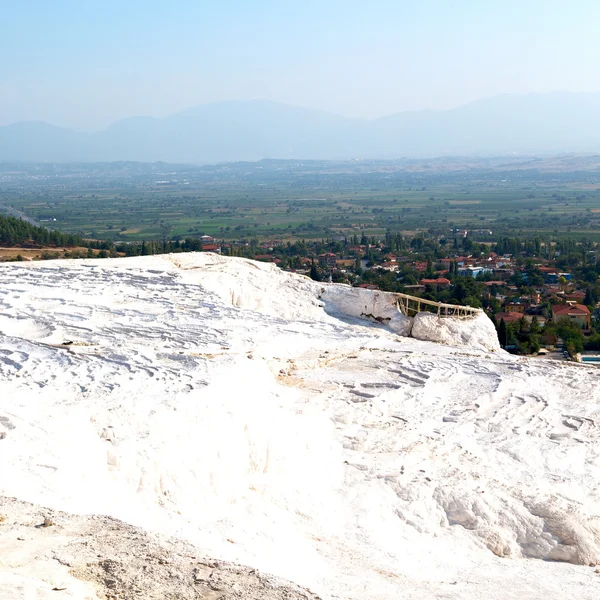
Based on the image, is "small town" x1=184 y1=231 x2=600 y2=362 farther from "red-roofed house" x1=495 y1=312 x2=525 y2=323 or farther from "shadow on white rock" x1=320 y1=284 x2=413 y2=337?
Result: "shadow on white rock" x1=320 y1=284 x2=413 y2=337

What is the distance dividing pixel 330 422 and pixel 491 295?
4269 centimetres

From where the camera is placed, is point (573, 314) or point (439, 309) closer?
point (439, 309)

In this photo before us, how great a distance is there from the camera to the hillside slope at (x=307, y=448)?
9.27 metres

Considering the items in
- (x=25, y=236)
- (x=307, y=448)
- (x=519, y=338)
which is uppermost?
(x=307, y=448)

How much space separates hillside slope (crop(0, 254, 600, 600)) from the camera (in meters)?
9.27

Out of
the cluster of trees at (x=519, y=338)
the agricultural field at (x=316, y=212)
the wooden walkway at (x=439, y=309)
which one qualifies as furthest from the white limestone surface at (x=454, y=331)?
the agricultural field at (x=316, y=212)

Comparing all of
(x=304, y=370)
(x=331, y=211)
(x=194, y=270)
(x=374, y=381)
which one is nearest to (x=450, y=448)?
(x=374, y=381)

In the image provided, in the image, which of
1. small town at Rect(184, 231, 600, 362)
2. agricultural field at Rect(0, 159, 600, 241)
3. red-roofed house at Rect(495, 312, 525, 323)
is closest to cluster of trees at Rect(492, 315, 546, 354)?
small town at Rect(184, 231, 600, 362)

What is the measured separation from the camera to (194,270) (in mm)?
21125

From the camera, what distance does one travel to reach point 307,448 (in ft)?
38.8

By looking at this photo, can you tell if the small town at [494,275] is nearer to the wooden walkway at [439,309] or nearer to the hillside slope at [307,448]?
the wooden walkway at [439,309]

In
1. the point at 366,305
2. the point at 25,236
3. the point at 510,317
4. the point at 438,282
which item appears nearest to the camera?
the point at 366,305

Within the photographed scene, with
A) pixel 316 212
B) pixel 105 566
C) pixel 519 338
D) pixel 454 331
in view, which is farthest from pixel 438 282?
pixel 316 212

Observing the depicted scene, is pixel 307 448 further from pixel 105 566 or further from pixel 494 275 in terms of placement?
Result: pixel 494 275
